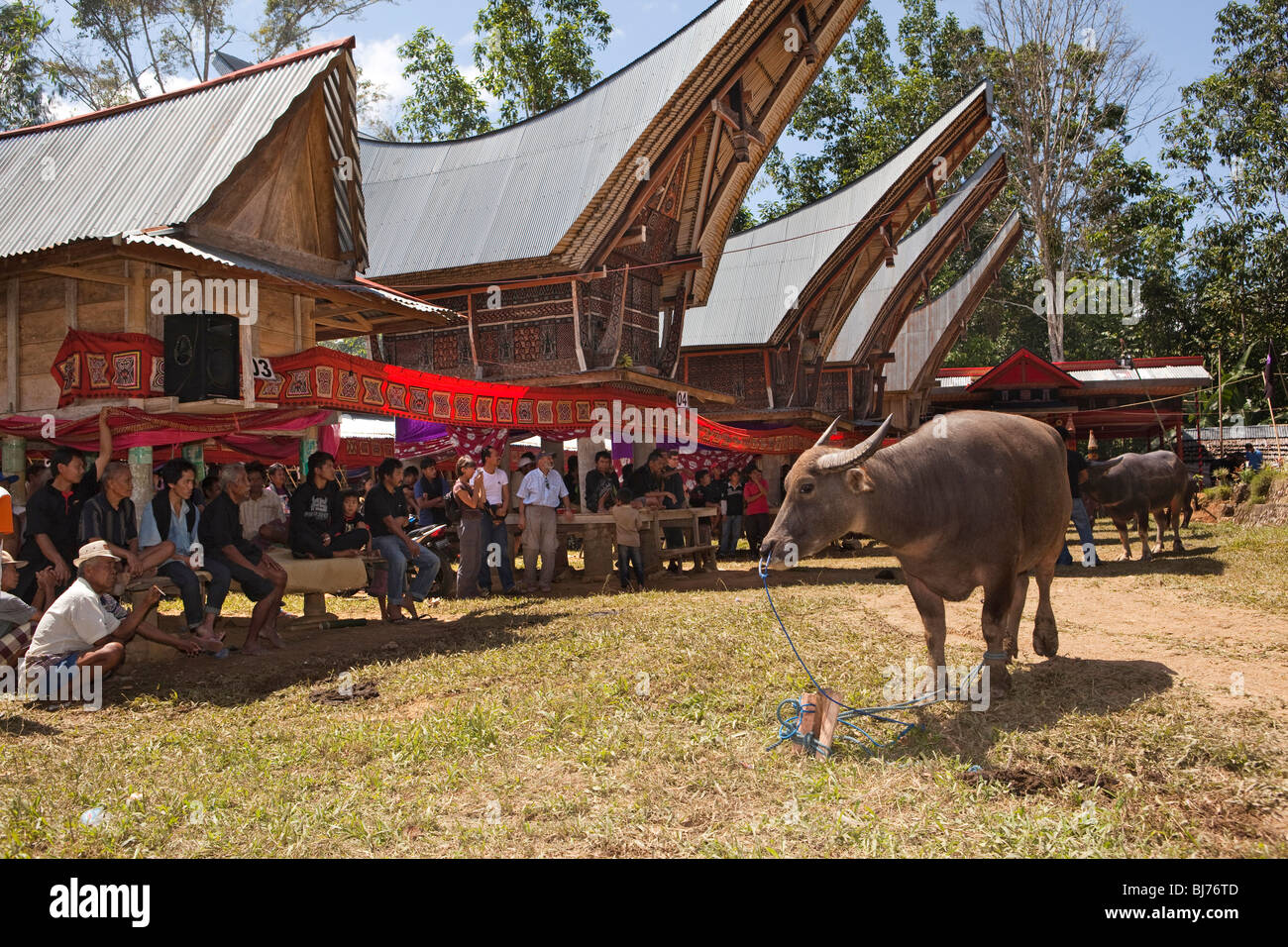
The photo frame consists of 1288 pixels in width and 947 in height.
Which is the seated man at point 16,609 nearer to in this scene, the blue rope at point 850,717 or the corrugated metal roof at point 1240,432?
the blue rope at point 850,717

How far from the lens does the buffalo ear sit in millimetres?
6059

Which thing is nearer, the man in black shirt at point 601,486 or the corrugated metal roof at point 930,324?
the man in black shirt at point 601,486

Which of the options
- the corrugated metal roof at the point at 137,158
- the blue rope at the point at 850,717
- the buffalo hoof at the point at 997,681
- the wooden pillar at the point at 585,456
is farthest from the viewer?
the wooden pillar at the point at 585,456

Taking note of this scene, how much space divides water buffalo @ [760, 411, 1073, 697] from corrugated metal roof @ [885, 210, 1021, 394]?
26.8 meters

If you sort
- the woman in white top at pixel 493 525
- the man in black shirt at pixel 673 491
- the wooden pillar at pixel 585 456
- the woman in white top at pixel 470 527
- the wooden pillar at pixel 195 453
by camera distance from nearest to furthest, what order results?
the wooden pillar at pixel 195 453
the woman in white top at pixel 470 527
the woman in white top at pixel 493 525
the man in black shirt at pixel 673 491
the wooden pillar at pixel 585 456

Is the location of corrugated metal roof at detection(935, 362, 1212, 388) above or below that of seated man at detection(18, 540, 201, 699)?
above

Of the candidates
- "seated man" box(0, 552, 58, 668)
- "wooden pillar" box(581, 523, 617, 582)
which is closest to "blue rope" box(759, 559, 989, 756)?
"seated man" box(0, 552, 58, 668)

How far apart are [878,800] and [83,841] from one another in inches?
144

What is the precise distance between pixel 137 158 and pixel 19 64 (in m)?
24.1

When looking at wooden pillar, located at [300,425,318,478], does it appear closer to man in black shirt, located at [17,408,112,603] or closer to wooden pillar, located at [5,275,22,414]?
wooden pillar, located at [5,275,22,414]

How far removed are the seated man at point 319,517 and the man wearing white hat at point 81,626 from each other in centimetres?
292

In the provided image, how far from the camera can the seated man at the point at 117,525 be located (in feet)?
27.4

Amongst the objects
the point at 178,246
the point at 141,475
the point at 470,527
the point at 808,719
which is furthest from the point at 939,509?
the point at 141,475

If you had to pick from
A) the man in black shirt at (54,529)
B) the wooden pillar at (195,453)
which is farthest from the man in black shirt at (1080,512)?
the man in black shirt at (54,529)
